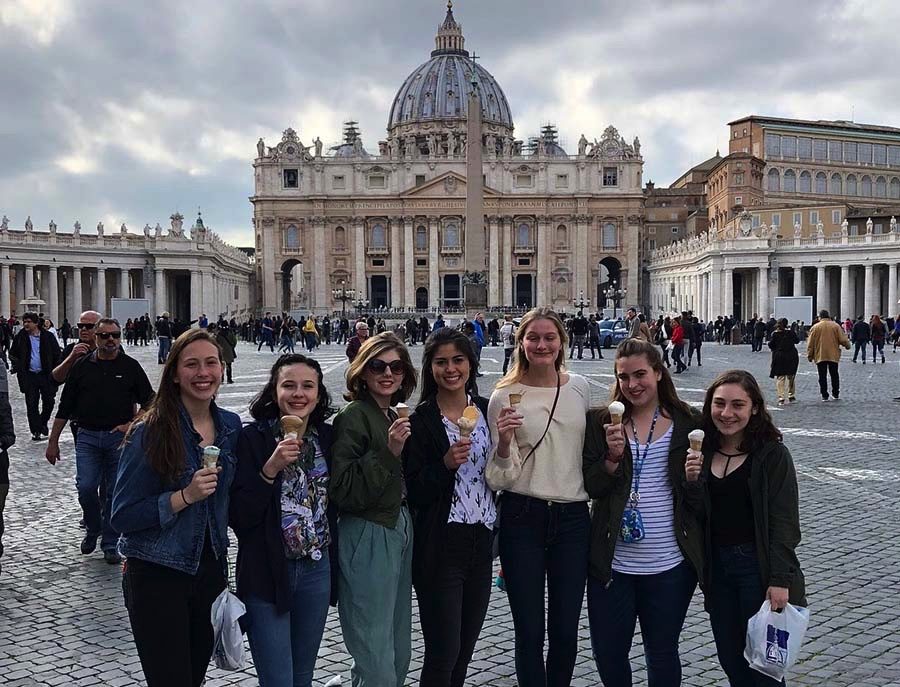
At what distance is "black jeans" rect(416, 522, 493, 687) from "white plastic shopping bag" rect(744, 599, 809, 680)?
3.72 ft

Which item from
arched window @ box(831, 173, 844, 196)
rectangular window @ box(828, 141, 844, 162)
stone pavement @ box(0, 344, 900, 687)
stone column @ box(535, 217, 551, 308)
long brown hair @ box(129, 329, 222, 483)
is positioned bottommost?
stone pavement @ box(0, 344, 900, 687)

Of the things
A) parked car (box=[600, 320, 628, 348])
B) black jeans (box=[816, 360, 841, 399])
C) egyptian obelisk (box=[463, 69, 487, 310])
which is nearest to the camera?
black jeans (box=[816, 360, 841, 399])

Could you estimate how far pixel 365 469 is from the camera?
12.2 feet

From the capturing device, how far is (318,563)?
379 cm

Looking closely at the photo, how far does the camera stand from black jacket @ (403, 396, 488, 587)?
399 centimetres

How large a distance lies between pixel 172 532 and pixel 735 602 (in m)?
2.38

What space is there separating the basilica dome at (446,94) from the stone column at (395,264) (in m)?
21.3

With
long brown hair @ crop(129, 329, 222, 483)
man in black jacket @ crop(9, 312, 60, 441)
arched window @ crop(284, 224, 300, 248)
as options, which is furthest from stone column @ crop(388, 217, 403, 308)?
long brown hair @ crop(129, 329, 222, 483)

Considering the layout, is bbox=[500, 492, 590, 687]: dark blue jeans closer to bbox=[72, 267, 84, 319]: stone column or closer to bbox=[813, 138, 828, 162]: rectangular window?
bbox=[72, 267, 84, 319]: stone column

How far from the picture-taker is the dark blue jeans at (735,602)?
3.98m

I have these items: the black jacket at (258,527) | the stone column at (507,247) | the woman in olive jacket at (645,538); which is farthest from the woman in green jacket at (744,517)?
the stone column at (507,247)

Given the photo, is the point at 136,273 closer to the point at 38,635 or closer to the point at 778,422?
the point at 778,422

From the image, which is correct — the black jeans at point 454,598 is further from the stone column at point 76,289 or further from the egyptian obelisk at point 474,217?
the stone column at point 76,289

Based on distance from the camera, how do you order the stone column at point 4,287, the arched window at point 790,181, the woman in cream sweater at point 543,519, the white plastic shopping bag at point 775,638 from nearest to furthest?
1. the white plastic shopping bag at point 775,638
2. the woman in cream sweater at point 543,519
3. the stone column at point 4,287
4. the arched window at point 790,181
